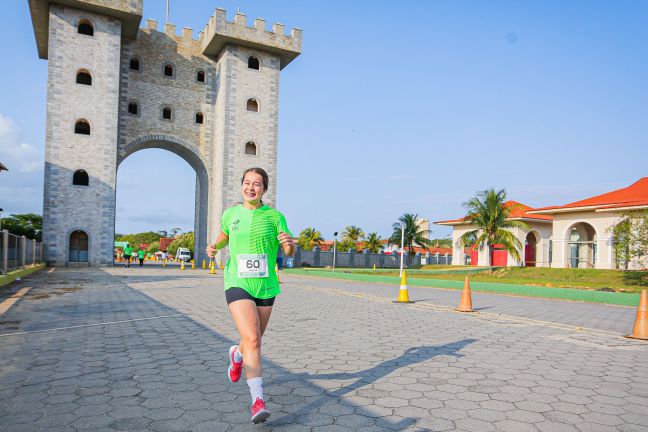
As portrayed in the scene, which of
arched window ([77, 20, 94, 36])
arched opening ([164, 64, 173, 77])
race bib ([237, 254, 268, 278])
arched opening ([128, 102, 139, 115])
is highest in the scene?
arched window ([77, 20, 94, 36])

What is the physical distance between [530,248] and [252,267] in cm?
3965

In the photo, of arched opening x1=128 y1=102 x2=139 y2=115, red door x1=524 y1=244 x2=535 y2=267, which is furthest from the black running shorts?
red door x1=524 y1=244 x2=535 y2=267

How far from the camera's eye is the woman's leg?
3424mm

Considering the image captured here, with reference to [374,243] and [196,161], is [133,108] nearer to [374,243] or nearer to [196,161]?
[196,161]

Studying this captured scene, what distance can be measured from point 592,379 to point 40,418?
187 inches

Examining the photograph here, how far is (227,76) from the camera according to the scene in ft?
110

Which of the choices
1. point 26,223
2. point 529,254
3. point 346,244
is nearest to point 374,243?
point 346,244

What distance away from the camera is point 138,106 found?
33.7 meters

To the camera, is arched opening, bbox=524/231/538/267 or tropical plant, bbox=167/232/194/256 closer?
arched opening, bbox=524/231/538/267

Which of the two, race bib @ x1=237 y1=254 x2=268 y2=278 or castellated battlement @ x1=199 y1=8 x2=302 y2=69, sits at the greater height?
castellated battlement @ x1=199 y1=8 x2=302 y2=69

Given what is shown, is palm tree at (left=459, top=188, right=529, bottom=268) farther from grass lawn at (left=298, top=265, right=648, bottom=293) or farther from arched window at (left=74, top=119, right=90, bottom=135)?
arched window at (left=74, top=119, right=90, bottom=135)

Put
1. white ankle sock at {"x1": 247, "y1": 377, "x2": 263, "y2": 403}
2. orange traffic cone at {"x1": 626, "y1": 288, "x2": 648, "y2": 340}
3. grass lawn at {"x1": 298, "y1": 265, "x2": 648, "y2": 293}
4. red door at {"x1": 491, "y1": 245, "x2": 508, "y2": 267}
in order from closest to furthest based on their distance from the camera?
white ankle sock at {"x1": 247, "y1": 377, "x2": 263, "y2": 403} < orange traffic cone at {"x1": 626, "y1": 288, "x2": 648, "y2": 340} < grass lawn at {"x1": 298, "y1": 265, "x2": 648, "y2": 293} < red door at {"x1": 491, "y1": 245, "x2": 508, "y2": 267}

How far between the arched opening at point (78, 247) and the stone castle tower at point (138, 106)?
57 millimetres

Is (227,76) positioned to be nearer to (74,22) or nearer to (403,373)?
(74,22)
